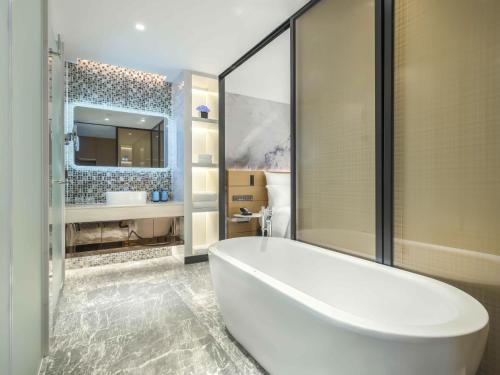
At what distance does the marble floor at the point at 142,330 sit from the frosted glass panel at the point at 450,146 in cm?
119

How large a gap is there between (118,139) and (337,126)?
288cm

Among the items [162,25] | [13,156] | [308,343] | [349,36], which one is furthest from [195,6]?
→ [308,343]

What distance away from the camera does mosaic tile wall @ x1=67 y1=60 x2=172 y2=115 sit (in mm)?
3434

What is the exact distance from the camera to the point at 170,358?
1669mm

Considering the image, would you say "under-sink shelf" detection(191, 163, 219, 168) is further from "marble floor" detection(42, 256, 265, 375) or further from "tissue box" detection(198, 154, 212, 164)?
"marble floor" detection(42, 256, 265, 375)

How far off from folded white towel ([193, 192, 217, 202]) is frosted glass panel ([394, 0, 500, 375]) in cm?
255

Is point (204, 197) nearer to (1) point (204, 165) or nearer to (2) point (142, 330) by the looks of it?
(1) point (204, 165)

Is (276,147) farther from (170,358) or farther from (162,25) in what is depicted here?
(170,358)

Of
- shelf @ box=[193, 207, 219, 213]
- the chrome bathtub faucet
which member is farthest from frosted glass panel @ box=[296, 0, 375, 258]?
shelf @ box=[193, 207, 219, 213]

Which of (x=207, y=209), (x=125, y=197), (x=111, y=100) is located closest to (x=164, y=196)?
(x=125, y=197)

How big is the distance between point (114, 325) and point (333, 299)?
160 cm

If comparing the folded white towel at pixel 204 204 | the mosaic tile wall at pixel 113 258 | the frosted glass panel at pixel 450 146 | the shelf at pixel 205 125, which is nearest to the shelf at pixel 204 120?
the shelf at pixel 205 125

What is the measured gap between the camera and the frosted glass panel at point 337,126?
1846 millimetres

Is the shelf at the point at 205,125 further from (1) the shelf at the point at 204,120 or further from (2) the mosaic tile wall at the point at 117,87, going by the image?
(2) the mosaic tile wall at the point at 117,87
